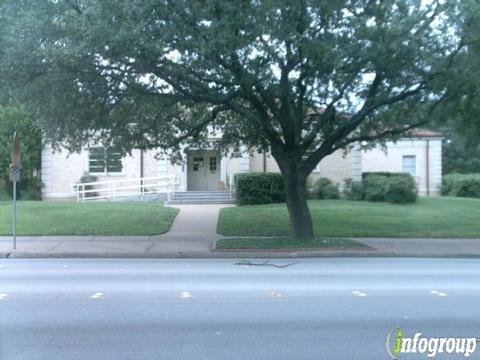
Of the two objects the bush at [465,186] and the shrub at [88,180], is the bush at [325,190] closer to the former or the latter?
the bush at [465,186]

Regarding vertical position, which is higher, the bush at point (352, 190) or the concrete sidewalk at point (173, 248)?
the bush at point (352, 190)

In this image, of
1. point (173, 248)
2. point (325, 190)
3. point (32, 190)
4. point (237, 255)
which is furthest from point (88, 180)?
point (237, 255)

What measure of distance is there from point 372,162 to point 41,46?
2741 centimetres

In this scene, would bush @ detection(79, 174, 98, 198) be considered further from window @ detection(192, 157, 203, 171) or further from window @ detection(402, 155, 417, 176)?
window @ detection(402, 155, 417, 176)

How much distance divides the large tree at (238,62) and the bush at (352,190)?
41.7ft

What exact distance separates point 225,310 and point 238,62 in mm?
7247

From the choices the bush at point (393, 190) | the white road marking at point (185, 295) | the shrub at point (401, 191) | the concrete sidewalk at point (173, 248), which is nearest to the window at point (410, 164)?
the bush at point (393, 190)

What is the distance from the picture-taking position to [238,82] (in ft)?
44.6

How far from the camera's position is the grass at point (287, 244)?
1536 centimetres

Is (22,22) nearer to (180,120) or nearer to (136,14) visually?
(136,14)

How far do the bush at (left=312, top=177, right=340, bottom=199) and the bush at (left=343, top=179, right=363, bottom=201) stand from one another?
1.93ft

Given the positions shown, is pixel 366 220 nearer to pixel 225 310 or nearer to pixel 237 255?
pixel 237 255

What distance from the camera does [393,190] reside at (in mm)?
27406

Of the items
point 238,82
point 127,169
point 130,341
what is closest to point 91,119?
point 238,82
